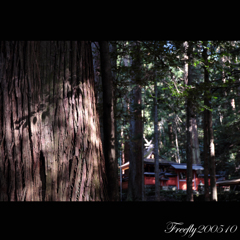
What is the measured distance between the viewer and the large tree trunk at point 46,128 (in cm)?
217

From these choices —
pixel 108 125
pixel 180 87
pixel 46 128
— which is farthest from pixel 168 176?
pixel 46 128

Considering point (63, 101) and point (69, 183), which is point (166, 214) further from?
point (63, 101)

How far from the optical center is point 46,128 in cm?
228

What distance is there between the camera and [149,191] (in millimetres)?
25469

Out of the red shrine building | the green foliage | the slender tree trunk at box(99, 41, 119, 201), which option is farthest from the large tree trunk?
the red shrine building

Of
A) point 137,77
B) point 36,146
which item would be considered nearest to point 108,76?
point 36,146

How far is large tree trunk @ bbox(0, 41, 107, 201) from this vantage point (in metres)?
2.17

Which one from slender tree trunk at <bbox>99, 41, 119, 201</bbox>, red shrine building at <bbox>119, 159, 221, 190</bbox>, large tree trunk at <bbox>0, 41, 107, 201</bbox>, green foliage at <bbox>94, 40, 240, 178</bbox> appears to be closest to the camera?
large tree trunk at <bbox>0, 41, 107, 201</bbox>

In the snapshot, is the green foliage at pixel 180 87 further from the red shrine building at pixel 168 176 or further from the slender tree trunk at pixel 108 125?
the red shrine building at pixel 168 176

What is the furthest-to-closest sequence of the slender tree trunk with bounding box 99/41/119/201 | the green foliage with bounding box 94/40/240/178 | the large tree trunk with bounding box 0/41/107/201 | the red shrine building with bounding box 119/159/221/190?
the red shrine building with bounding box 119/159/221/190, the green foliage with bounding box 94/40/240/178, the slender tree trunk with bounding box 99/41/119/201, the large tree trunk with bounding box 0/41/107/201

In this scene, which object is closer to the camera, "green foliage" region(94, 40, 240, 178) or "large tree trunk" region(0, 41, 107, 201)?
"large tree trunk" region(0, 41, 107, 201)

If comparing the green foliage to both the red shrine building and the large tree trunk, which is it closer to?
the large tree trunk

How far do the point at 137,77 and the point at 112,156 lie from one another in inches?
189

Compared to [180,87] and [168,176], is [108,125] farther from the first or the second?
[168,176]
